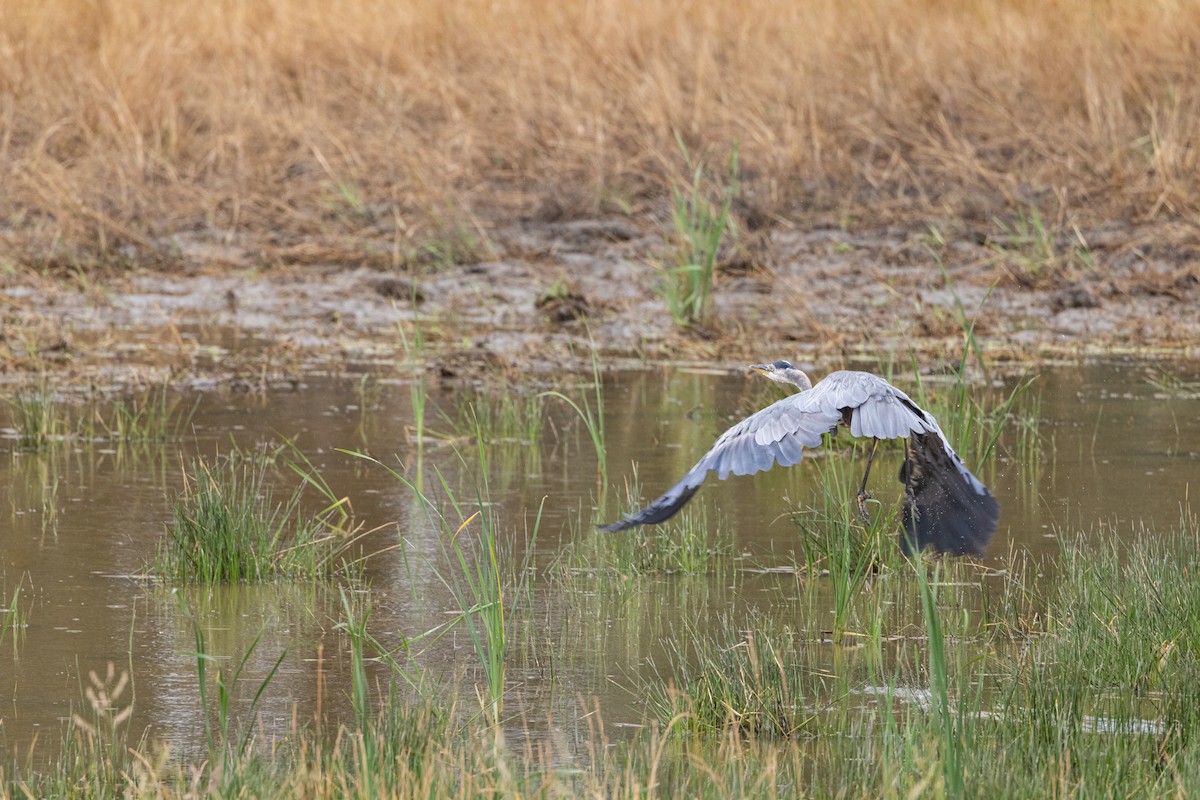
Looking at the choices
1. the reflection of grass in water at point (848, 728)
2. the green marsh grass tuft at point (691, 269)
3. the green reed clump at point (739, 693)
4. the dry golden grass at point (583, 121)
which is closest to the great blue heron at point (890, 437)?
the reflection of grass in water at point (848, 728)

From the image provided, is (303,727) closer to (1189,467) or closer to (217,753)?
(217,753)

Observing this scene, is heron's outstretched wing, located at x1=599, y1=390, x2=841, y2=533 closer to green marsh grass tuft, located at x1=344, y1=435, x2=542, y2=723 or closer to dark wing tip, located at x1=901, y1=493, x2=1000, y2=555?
green marsh grass tuft, located at x1=344, y1=435, x2=542, y2=723

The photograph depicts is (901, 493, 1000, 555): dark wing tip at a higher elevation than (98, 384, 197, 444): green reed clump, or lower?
lower

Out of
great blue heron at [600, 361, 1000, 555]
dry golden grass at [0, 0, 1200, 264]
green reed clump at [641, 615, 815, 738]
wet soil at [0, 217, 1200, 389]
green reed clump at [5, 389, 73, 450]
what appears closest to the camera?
green reed clump at [641, 615, 815, 738]

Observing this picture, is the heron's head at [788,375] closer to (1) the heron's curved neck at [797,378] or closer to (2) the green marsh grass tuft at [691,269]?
(1) the heron's curved neck at [797,378]

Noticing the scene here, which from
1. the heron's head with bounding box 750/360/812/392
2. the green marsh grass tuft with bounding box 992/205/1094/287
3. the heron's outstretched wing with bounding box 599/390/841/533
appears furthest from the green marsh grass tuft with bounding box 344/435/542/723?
the green marsh grass tuft with bounding box 992/205/1094/287

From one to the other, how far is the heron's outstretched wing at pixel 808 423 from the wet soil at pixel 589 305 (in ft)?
13.4

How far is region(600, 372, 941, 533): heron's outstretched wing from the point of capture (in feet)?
14.6

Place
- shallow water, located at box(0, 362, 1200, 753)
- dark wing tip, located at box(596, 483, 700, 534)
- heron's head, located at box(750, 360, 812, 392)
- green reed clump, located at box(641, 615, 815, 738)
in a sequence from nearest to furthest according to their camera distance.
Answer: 1. dark wing tip, located at box(596, 483, 700, 534)
2. green reed clump, located at box(641, 615, 815, 738)
3. shallow water, located at box(0, 362, 1200, 753)
4. heron's head, located at box(750, 360, 812, 392)

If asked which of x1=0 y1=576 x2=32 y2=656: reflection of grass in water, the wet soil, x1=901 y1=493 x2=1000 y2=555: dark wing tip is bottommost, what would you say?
x1=0 y1=576 x2=32 y2=656: reflection of grass in water

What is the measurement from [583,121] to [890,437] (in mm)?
8480

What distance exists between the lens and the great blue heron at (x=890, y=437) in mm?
4543

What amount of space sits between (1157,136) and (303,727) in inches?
372

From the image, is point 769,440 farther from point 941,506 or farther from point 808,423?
point 941,506
